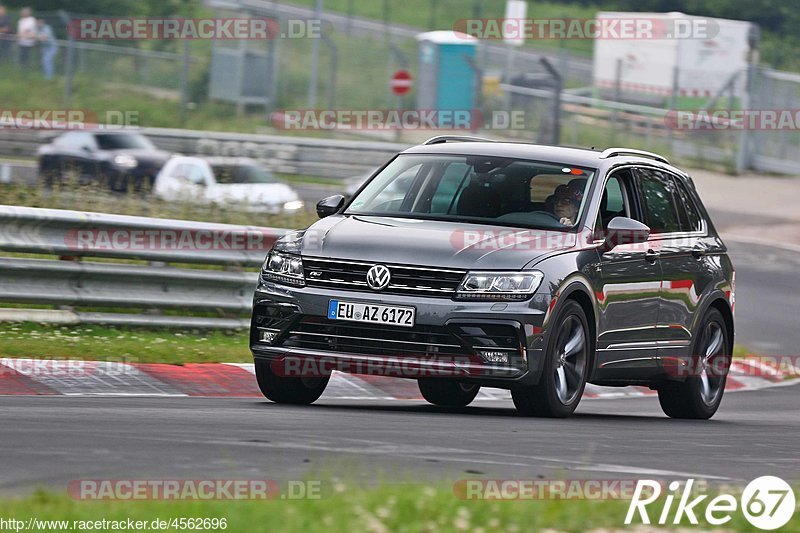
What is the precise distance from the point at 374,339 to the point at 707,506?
3.50m

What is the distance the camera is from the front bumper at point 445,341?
9133 mm

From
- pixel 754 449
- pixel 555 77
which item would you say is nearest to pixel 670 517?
pixel 754 449

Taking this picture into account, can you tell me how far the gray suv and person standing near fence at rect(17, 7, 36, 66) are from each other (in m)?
22.8

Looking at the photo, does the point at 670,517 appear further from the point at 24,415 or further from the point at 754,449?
the point at 24,415

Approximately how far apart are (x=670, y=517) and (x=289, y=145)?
27672 mm

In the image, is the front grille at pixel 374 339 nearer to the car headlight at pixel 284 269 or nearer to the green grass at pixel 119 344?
the car headlight at pixel 284 269

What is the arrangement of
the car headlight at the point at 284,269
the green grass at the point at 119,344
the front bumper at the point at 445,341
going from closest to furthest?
1. the front bumper at the point at 445,341
2. the car headlight at the point at 284,269
3. the green grass at the point at 119,344

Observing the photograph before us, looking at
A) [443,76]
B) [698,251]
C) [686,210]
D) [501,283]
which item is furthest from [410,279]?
[443,76]

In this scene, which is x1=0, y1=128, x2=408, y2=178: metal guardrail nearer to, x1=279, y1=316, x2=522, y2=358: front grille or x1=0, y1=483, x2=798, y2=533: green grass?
x1=279, y1=316, x2=522, y2=358: front grille

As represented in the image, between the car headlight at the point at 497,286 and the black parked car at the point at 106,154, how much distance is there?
2047 cm

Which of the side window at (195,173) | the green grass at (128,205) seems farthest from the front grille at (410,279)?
the side window at (195,173)

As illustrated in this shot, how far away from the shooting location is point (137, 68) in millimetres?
35250

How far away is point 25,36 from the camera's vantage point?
109 feet

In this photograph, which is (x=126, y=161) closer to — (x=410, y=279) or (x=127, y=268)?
(x=127, y=268)
